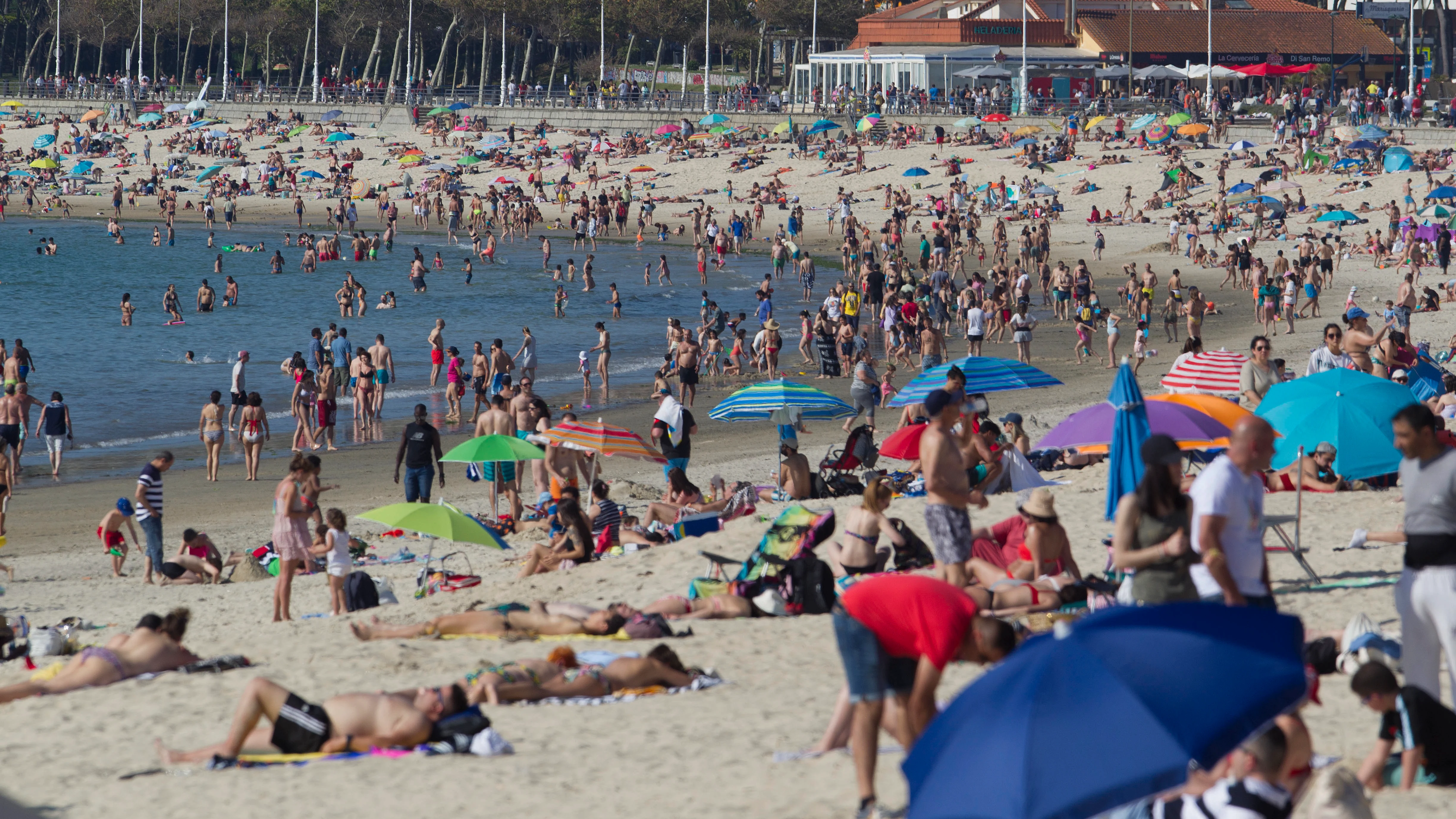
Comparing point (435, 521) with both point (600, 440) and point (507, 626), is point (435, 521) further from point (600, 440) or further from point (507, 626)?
point (600, 440)

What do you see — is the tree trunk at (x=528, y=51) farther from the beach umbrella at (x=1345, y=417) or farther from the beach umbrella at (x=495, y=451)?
the beach umbrella at (x=1345, y=417)

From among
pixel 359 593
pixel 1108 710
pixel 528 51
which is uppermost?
pixel 528 51

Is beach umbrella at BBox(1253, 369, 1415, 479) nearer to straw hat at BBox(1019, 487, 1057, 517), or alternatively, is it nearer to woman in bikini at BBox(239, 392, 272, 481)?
straw hat at BBox(1019, 487, 1057, 517)

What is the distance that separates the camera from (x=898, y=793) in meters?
5.65

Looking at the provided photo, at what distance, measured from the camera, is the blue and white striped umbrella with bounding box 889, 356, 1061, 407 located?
12.3 metres

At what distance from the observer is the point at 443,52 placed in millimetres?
75375

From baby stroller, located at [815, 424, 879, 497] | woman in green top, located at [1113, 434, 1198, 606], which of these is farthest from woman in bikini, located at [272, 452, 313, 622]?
woman in green top, located at [1113, 434, 1198, 606]

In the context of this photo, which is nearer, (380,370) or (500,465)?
(500,465)

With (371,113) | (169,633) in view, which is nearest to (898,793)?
(169,633)

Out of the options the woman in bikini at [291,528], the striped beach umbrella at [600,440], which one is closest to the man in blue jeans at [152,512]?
A: the woman in bikini at [291,528]

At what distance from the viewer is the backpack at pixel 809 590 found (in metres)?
8.78

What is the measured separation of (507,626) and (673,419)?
499cm

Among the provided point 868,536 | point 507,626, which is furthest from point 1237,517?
point 507,626

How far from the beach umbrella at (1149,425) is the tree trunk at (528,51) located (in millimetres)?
68392
